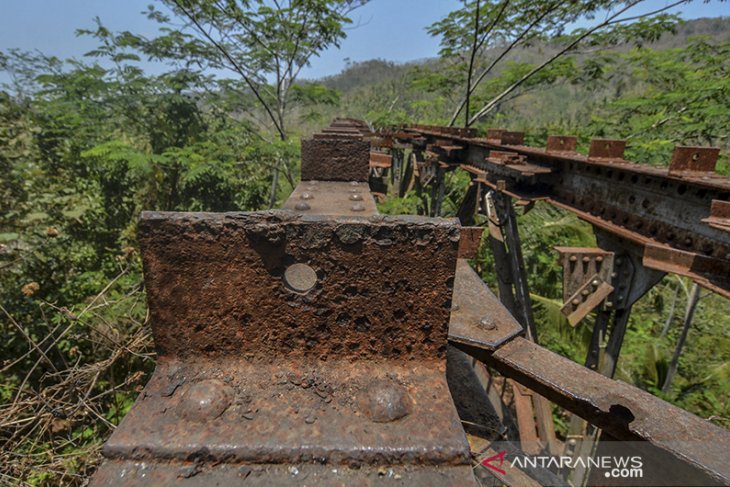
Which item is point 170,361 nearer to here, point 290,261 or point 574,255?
point 290,261

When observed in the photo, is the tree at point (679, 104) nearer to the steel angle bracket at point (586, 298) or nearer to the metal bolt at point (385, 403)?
the steel angle bracket at point (586, 298)

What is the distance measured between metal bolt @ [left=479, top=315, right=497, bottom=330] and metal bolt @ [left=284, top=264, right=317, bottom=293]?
0.60m

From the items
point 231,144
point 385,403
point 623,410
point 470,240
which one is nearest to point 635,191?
point 470,240

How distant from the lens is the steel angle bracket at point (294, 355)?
28.4 inches

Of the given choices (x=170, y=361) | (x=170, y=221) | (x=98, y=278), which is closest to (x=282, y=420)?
(x=170, y=361)

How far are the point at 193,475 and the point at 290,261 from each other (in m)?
0.46

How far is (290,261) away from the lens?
2.81ft

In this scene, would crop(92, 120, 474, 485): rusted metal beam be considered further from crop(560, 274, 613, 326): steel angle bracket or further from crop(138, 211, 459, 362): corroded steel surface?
crop(560, 274, 613, 326): steel angle bracket

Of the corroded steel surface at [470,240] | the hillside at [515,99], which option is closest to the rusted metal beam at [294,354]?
the corroded steel surface at [470,240]

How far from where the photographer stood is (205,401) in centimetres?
81

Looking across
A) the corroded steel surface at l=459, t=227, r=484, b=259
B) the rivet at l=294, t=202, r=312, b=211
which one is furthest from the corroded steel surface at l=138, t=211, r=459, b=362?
the rivet at l=294, t=202, r=312, b=211

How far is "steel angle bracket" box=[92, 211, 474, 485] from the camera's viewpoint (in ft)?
2.37

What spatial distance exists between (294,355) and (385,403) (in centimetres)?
26

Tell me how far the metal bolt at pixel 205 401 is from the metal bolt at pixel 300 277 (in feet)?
0.94
